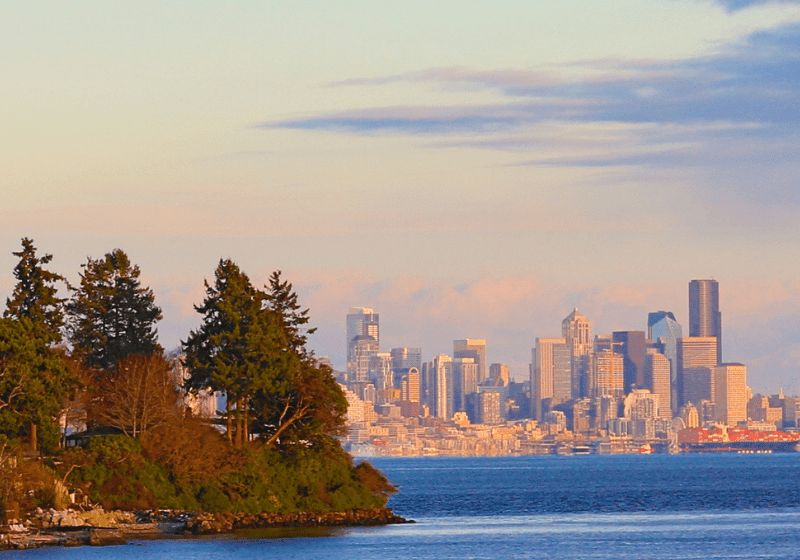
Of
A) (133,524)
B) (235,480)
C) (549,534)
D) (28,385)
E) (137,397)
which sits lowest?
(549,534)

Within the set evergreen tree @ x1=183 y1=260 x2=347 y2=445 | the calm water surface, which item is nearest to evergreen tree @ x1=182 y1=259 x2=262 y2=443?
evergreen tree @ x1=183 y1=260 x2=347 y2=445

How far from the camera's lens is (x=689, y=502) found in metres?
147

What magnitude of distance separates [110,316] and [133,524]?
23180 millimetres

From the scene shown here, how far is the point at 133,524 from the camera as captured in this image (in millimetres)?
95562

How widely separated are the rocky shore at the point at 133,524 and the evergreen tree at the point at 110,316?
61.5 ft

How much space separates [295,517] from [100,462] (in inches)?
528

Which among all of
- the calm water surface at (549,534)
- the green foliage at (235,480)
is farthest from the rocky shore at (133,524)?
the calm water surface at (549,534)

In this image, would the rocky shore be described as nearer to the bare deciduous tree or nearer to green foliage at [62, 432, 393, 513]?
green foliage at [62, 432, 393, 513]

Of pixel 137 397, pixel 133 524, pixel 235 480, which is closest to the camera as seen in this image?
pixel 133 524

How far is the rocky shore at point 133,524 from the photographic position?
88.4m

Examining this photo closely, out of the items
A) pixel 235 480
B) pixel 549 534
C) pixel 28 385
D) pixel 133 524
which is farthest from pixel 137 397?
pixel 549 534

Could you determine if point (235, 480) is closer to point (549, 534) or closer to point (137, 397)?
point (137, 397)

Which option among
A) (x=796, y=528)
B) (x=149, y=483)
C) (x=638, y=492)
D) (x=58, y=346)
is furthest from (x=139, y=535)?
(x=638, y=492)

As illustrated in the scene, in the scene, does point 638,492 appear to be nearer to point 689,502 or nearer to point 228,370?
point 689,502
